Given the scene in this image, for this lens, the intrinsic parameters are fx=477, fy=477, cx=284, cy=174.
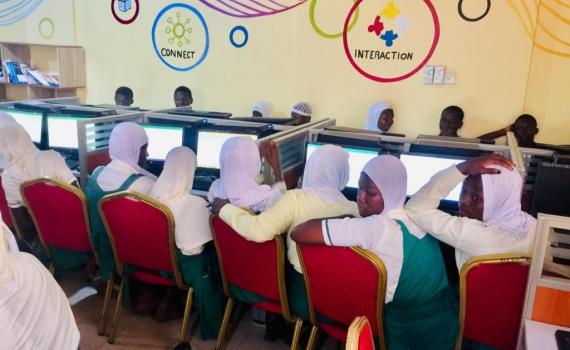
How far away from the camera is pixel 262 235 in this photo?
69.8 inches

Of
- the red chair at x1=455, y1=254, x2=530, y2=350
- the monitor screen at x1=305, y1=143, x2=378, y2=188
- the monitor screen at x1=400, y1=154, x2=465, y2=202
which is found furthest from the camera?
the monitor screen at x1=305, y1=143, x2=378, y2=188

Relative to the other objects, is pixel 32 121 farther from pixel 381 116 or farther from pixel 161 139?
pixel 381 116

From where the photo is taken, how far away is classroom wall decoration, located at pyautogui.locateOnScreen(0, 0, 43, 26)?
5.55 meters

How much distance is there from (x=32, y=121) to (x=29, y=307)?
2.88 metres

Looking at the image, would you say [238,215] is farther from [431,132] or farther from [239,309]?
[431,132]

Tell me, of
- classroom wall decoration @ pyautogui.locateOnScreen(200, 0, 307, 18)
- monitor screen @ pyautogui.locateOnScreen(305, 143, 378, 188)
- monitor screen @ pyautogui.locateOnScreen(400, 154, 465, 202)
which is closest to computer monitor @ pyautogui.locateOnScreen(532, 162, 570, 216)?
monitor screen @ pyautogui.locateOnScreen(400, 154, 465, 202)

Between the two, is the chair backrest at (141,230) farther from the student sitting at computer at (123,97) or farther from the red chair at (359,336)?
the student sitting at computer at (123,97)

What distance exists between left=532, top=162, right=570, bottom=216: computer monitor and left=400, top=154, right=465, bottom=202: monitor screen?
0.44 meters

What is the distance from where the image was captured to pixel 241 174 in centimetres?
218

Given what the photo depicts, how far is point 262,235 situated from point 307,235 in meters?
0.22

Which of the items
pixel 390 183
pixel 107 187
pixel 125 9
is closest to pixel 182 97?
pixel 125 9

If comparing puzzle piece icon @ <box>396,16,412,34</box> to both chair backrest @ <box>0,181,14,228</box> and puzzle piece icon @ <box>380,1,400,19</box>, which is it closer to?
puzzle piece icon @ <box>380,1,400,19</box>

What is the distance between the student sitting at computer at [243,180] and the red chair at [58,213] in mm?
635

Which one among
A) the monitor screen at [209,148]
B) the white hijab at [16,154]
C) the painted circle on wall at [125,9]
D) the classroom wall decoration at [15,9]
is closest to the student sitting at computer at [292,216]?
the monitor screen at [209,148]
